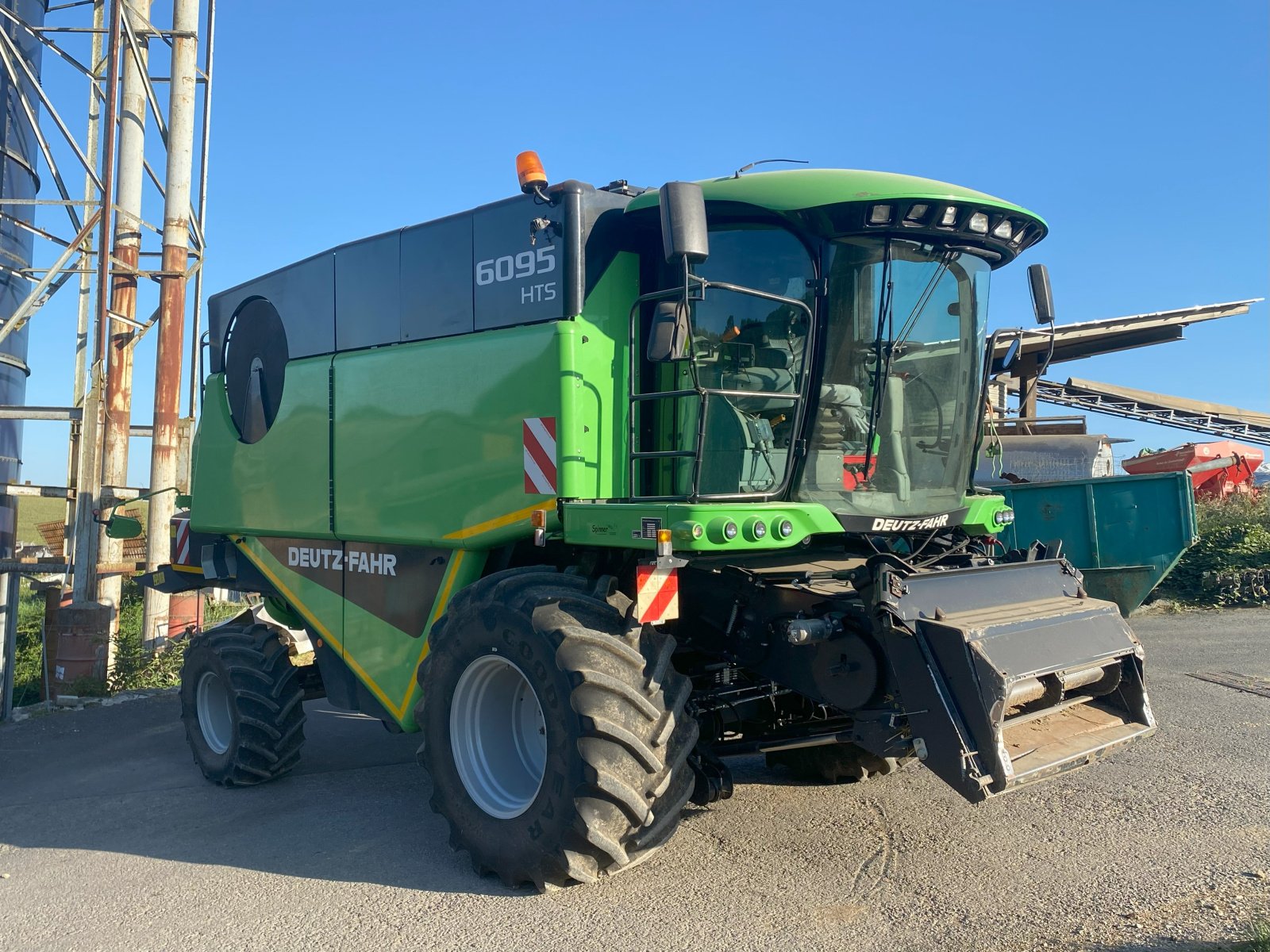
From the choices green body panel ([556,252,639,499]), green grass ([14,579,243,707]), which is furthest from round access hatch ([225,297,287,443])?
green grass ([14,579,243,707])

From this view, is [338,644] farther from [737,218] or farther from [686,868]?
[737,218]

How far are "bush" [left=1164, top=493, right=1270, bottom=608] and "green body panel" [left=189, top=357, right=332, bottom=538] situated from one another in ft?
36.8

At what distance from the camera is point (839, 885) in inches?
163

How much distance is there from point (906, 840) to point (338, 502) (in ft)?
11.8

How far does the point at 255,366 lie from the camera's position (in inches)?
265

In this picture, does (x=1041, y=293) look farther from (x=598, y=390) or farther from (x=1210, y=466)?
(x=1210, y=466)

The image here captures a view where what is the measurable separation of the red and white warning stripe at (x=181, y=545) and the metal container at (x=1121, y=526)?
7.98 m

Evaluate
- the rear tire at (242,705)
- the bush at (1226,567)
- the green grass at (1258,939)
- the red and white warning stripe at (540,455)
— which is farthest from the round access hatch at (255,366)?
the bush at (1226,567)

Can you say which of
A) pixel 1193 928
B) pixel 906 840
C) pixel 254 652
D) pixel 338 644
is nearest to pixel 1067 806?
pixel 906 840

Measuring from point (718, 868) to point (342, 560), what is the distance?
290cm

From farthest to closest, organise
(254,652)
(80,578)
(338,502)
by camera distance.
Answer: (80,578) < (254,652) < (338,502)

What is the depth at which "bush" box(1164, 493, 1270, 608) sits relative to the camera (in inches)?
488

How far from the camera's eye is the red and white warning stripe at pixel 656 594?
4082 millimetres

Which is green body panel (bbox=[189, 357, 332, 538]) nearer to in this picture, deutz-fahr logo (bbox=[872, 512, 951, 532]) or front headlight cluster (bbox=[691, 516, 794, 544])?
front headlight cluster (bbox=[691, 516, 794, 544])
